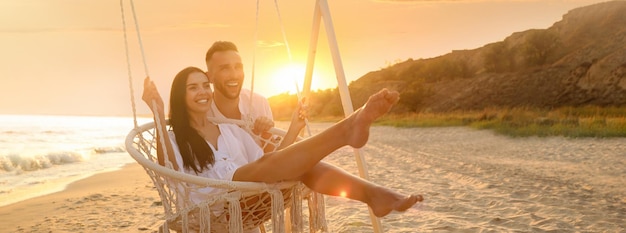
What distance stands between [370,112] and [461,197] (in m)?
2.64

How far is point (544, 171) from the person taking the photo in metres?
5.65

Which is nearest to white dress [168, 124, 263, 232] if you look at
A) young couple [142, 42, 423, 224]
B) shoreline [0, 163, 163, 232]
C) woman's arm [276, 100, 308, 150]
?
young couple [142, 42, 423, 224]

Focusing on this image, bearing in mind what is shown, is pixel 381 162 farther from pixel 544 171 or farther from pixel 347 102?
pixel 347 102

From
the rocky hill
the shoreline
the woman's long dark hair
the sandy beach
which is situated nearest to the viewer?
the woman's long dark hair

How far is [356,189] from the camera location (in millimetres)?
1838

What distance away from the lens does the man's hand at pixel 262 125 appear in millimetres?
2596

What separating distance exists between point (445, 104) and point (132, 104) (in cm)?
2672

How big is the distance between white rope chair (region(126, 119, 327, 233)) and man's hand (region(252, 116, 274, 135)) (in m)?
0.53

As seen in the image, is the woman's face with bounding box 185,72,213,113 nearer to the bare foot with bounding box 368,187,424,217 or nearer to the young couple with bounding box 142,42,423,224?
the young couple with bounding box 142,42,423,224

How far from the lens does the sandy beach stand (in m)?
3.25

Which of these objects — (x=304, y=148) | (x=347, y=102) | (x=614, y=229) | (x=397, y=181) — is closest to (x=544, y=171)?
(x=397, y=181)

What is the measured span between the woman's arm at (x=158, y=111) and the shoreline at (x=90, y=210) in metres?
1.48

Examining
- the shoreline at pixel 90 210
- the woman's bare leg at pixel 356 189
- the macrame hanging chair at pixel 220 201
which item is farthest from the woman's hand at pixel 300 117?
the shoreline at pixel 90 210

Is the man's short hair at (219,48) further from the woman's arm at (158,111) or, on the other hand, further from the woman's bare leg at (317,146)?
the woman's bare leg at (317,146)
